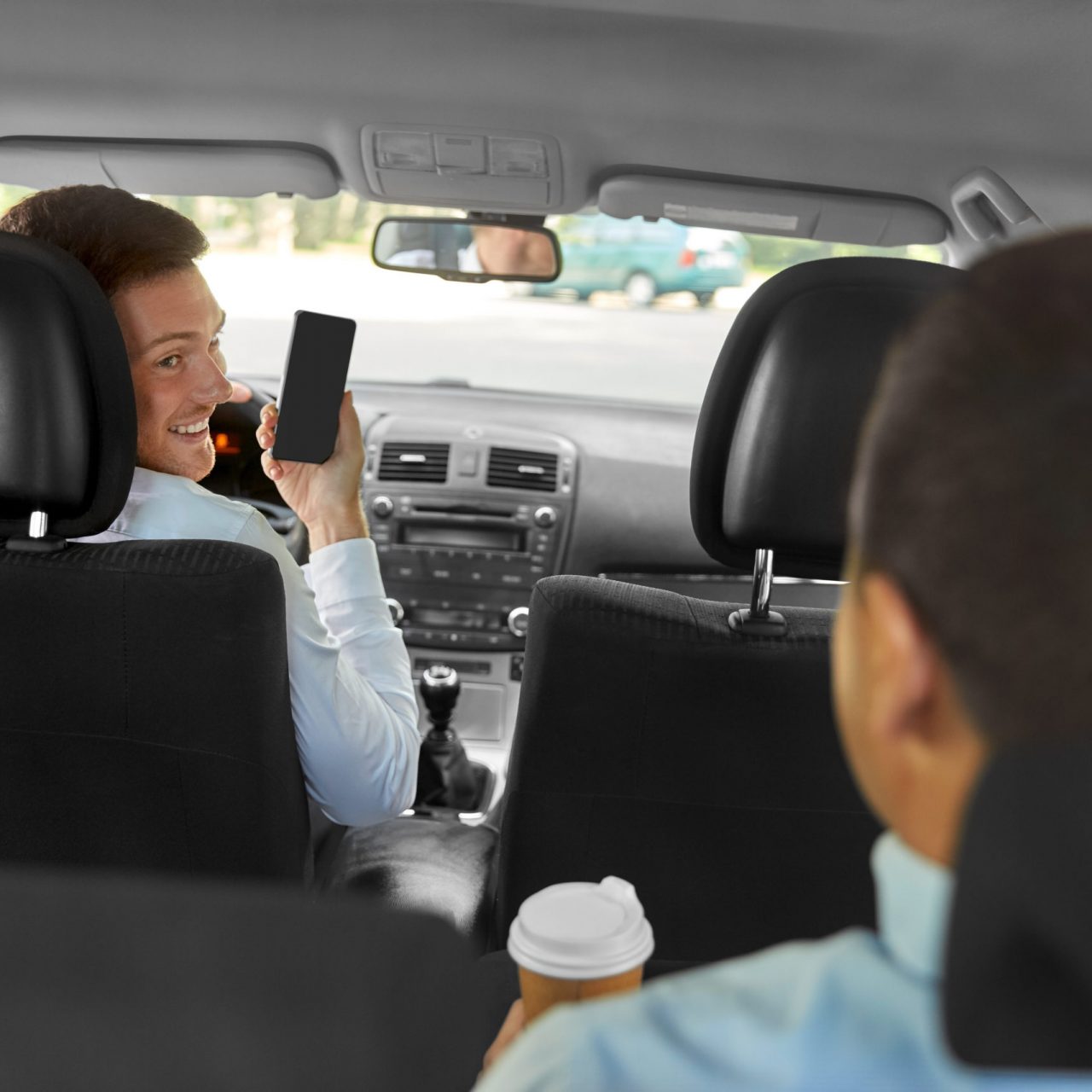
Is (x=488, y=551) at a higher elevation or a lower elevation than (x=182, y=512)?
lower

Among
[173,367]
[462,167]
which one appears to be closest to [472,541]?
[462,167]

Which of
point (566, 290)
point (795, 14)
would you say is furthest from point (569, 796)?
point (566, 290)

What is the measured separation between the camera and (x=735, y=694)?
171 cm

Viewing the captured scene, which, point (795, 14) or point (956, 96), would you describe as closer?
point (795, 14)

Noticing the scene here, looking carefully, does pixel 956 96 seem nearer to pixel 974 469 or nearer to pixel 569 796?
pixel 569 796

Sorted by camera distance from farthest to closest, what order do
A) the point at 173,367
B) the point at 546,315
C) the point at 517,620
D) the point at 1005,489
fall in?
the point at 546,315, the point at 517,620, the point at 173,367, the point at 1005,489

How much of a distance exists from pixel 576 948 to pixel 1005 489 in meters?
0.60

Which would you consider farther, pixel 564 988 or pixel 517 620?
pixel 517 620

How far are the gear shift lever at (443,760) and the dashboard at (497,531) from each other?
1.26 ft

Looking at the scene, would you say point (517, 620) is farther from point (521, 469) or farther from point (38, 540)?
point (38, 540)

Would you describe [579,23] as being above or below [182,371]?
above

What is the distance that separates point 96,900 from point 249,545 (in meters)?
0.99

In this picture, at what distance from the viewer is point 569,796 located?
1.77m

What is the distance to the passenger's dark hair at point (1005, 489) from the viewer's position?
1.89 feet
